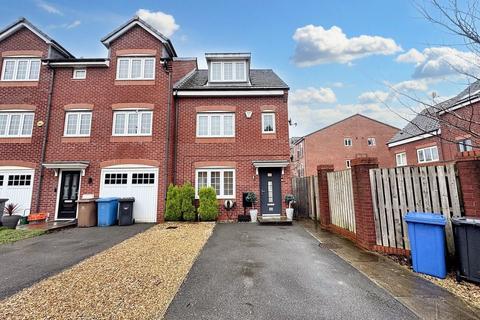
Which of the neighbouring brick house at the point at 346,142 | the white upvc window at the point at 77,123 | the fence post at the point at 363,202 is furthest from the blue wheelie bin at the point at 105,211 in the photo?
the neighbouring brick house at the point at 346,142

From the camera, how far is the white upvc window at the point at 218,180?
1138 cm

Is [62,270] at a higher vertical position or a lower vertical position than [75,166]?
lower

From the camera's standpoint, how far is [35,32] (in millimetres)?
11977

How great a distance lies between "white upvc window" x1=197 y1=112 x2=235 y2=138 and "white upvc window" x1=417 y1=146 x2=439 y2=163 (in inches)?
705

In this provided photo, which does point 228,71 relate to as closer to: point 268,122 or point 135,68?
point 268,122

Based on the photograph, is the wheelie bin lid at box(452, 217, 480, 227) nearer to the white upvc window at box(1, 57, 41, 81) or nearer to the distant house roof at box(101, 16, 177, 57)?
the distant house roof at box(101, 16, 177, 57)

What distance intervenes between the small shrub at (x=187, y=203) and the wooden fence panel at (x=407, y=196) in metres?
7.89

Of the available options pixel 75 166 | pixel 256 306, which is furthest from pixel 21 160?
pixel 256 306

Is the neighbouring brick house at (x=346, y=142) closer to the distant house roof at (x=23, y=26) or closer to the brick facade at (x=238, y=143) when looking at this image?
the brick facade at (x=238, y=143)

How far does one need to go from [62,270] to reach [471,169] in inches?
357

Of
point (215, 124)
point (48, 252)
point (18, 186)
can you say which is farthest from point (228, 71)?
point (18, 186)

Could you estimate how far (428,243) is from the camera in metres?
4.16

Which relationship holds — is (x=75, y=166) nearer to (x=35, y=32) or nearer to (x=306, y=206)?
(x=35, y=32)

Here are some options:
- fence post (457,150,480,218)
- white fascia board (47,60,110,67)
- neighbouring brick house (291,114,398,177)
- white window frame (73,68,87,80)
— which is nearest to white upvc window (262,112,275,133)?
fence post (457,150,480,218)
